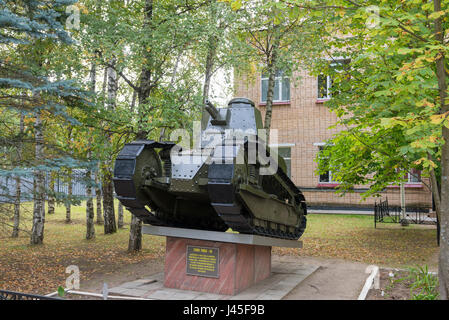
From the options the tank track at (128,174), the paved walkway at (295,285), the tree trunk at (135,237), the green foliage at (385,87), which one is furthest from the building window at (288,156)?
the tank track at (128,174)

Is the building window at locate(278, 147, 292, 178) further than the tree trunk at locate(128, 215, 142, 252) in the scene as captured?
Yes

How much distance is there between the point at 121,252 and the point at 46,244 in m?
2.95

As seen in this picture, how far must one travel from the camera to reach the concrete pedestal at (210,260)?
7446 mm

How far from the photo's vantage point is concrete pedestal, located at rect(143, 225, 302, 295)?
7.45 meters

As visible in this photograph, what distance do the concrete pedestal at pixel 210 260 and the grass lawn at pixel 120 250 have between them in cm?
208

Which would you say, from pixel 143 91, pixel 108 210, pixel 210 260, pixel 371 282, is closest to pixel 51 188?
pixel 143 91

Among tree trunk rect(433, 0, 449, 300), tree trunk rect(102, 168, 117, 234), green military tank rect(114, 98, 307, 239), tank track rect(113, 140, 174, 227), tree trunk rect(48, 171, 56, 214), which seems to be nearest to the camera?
green military tank rect(114, 98, 307, 239)

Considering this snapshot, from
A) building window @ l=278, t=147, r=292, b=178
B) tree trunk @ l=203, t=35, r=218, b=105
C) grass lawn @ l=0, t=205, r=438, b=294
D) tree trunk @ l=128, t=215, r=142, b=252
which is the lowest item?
grass lawn @ l=0, t=205, r=438, b=294

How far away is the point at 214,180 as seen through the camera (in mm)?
6410

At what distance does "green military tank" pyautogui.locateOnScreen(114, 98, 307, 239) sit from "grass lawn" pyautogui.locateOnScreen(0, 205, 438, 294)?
7.80 ft

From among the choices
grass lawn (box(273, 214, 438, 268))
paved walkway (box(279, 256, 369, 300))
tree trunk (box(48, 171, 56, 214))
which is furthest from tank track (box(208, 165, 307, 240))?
grass lawn (box(273, 214, 438, 268))

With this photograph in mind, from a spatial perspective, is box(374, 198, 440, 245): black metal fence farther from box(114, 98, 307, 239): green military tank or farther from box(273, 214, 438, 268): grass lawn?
box(114, 98, 307, 239): green military tank

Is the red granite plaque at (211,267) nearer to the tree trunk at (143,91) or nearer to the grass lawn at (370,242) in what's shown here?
the tree trunk at (143,91)

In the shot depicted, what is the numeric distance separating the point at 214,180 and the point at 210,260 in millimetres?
1992
